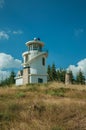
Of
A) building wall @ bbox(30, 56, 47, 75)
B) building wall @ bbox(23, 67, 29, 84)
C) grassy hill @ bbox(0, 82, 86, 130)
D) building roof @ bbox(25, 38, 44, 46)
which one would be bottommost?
grassy hill @ bbox(0, 82, 86, 130)

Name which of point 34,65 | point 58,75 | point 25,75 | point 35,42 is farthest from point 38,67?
point 58,75

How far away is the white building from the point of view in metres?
45.9

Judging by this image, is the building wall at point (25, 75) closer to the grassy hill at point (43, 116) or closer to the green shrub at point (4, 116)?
the grassy hill at point (43, 116)

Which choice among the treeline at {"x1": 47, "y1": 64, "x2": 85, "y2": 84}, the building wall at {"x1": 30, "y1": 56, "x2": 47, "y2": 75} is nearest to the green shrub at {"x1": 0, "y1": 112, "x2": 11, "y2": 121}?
the building wall at {"x1": 30, "y1": 56, "x2": 47, "y2": 75}

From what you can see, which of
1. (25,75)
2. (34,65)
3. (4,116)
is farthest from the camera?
(34,65)

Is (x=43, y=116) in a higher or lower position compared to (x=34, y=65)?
lower

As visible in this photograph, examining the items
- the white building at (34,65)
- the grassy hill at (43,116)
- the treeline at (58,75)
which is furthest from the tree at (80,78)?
the grassy hill at (43,116)

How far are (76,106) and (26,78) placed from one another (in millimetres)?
33292

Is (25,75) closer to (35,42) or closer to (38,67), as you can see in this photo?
(38,67)

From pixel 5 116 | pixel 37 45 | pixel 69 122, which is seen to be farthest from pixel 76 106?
pixel 37 45

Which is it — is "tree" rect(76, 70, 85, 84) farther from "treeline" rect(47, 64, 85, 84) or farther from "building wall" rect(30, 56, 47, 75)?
"building wall" rect(30, 56, 47, 75)

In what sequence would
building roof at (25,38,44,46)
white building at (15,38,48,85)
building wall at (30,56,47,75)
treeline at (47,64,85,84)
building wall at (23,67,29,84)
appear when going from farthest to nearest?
treeline at (47,64,85,84) → building roof at (25,38,44,46) → building wall at (30,56,47,75) → white building at (15,38,48,85) → building wall at (23,67,29,84)

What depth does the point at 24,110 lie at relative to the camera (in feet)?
39.3

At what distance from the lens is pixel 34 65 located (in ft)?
155
